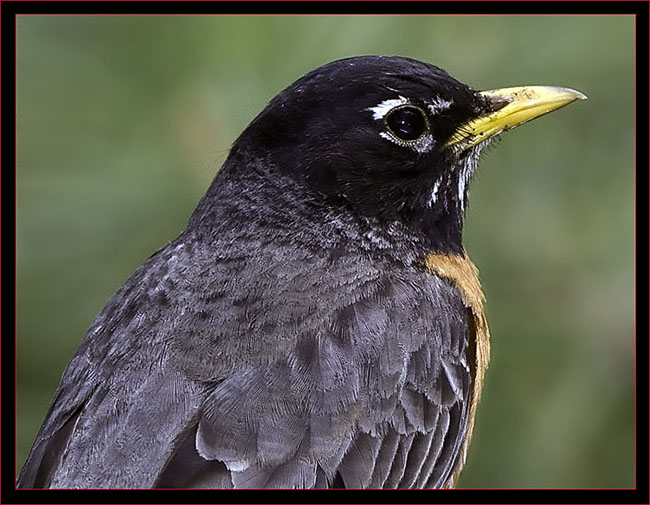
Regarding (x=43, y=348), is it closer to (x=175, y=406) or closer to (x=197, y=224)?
(x=197, y=224)

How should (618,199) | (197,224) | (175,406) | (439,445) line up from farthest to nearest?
(618,199)
(197,224)
(439,445)
(175,406)

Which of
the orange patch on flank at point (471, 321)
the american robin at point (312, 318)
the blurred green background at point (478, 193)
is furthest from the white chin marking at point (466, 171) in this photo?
the blurred green background at point (478, 193)

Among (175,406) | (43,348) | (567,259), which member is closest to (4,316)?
(43,348)

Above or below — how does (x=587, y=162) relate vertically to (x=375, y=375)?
above

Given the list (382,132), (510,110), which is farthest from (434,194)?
(510,110)

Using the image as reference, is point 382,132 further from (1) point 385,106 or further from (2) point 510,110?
(2) point 510,110

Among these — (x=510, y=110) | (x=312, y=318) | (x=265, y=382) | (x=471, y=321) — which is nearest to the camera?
(x=265, y=382)

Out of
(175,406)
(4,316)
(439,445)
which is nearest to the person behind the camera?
(175,406)

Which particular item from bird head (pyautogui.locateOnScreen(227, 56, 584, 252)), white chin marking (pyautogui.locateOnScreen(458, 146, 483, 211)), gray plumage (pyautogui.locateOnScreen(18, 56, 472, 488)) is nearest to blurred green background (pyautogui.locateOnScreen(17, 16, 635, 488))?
white chin marking (pyautogui.locateOnScreen(458, 146, 483, 211))
